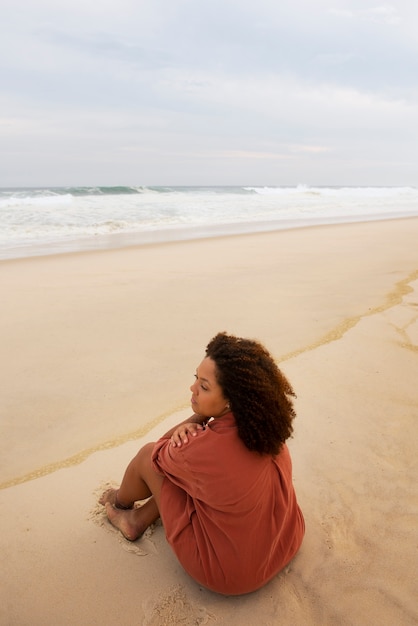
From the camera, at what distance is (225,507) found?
176 centimetres

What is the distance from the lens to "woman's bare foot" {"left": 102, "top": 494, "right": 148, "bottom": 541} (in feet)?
7.03

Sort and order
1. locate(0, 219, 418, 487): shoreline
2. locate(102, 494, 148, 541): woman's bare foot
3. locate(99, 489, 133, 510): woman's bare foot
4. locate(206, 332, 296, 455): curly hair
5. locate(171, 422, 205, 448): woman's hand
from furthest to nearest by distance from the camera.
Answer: locate(0, 219, 418, 487): shoreline, locate(99, 489, 133, 510): woman's bare foot, locate(102, 494, 148, 541): woman's bare foot, locate(171, 422, 205, 448): woman's hand, locate(206, 332, 296, 455): curly hair

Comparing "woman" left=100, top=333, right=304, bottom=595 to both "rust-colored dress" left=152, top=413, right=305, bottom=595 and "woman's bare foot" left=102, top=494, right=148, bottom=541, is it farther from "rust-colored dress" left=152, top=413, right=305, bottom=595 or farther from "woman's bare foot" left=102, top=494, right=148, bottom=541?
"woman's bare foot" left=102, top=494, right=148, bottom=541

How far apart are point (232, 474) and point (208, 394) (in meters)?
0.29

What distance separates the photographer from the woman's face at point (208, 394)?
1.78 meters

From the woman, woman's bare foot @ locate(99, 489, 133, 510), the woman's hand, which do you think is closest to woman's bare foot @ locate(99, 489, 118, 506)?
woman's bare foot @ locate(99, 489, 133, 510)

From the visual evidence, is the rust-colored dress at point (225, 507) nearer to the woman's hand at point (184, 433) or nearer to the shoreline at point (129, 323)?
the woman's hand at point (184, 433)

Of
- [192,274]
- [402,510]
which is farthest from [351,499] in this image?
[192,274]

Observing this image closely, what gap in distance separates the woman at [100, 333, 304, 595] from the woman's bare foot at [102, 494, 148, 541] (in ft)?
0.84

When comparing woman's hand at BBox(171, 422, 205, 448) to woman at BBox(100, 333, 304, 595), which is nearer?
woman at BBox(100, 333, 304, 595)

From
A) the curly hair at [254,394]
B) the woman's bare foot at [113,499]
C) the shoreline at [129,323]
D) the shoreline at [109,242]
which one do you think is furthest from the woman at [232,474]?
the shoreline at [109,242]

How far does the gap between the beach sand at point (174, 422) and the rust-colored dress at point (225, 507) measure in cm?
8

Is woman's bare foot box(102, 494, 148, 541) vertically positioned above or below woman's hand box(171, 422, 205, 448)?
below

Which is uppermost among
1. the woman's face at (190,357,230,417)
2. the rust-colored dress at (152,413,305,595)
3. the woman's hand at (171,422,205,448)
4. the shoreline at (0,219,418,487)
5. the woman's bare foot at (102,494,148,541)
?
the woman's face at (190,357,230,417)
